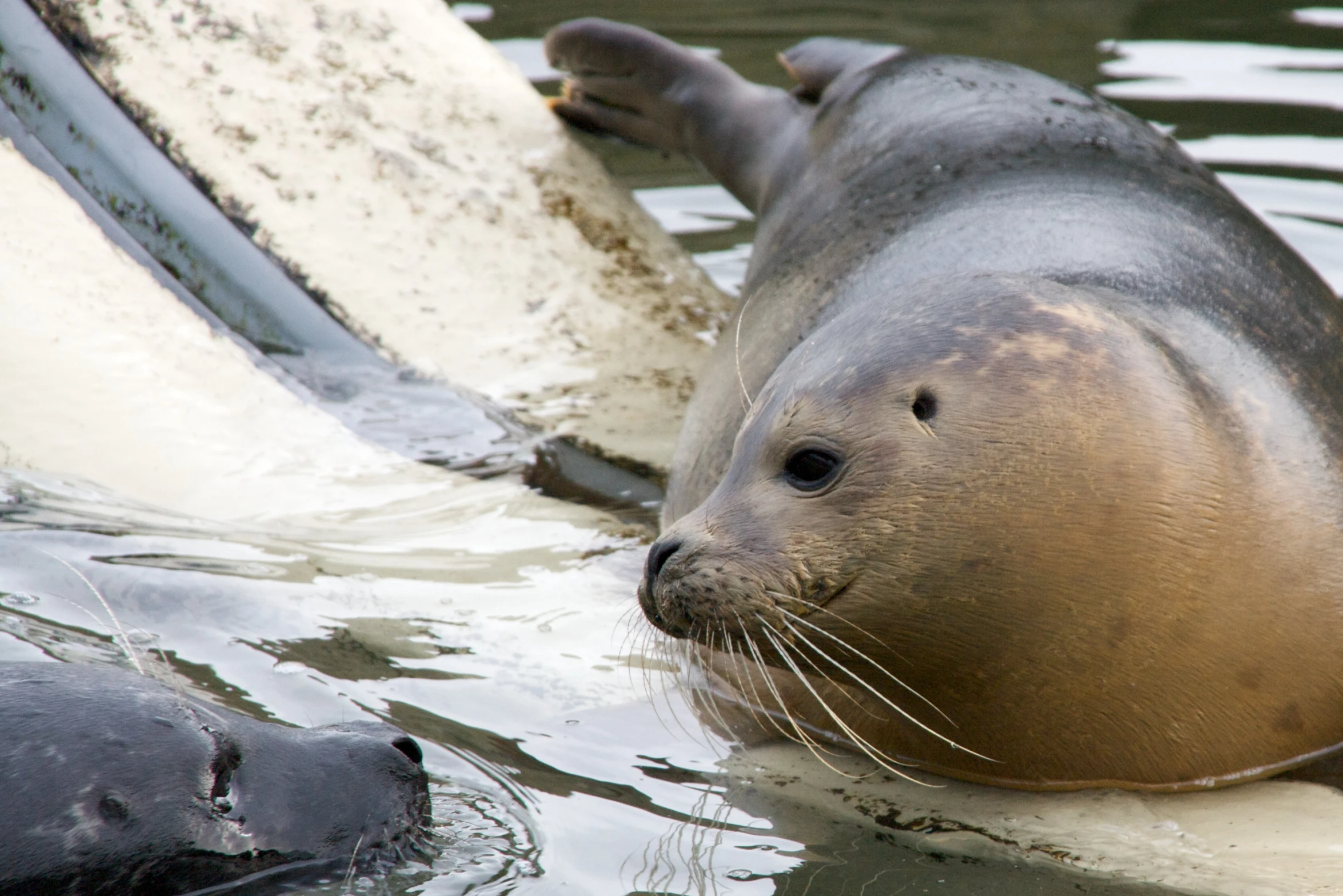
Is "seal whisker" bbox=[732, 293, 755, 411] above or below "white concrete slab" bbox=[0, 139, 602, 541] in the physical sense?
above

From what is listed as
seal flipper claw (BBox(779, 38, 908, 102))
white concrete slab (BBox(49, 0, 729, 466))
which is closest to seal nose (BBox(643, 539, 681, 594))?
white concrete slab (BBox(49, 0, 729, 466))

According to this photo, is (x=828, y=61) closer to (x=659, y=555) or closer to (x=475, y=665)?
(x=475, y=665)

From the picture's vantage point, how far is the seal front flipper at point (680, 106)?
5.23 metres

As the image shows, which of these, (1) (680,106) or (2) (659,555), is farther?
(1) (680,106)

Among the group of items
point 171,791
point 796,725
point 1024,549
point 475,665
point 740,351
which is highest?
point 1024,549

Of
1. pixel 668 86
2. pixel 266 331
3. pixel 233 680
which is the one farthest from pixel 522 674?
pixel 668 86

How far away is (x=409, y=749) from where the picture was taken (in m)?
2.74

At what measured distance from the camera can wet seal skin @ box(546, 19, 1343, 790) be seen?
2.67m

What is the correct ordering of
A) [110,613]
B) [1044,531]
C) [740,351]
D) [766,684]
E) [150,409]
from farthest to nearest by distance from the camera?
[150,409], [740,351], [766,684], [110,613], [1044,531]

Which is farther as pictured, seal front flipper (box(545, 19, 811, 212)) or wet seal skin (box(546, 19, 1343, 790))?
seal front flipper (box(545, 19, 811, 212))

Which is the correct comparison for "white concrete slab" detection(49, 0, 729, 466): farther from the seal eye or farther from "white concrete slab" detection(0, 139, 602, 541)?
the seal eye

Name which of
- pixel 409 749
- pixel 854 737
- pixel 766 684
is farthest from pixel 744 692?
pixel 409 749

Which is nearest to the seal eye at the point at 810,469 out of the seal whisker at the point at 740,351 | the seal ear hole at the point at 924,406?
the seal ear hole at the point at 924,406

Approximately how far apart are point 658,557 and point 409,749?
50 cm
